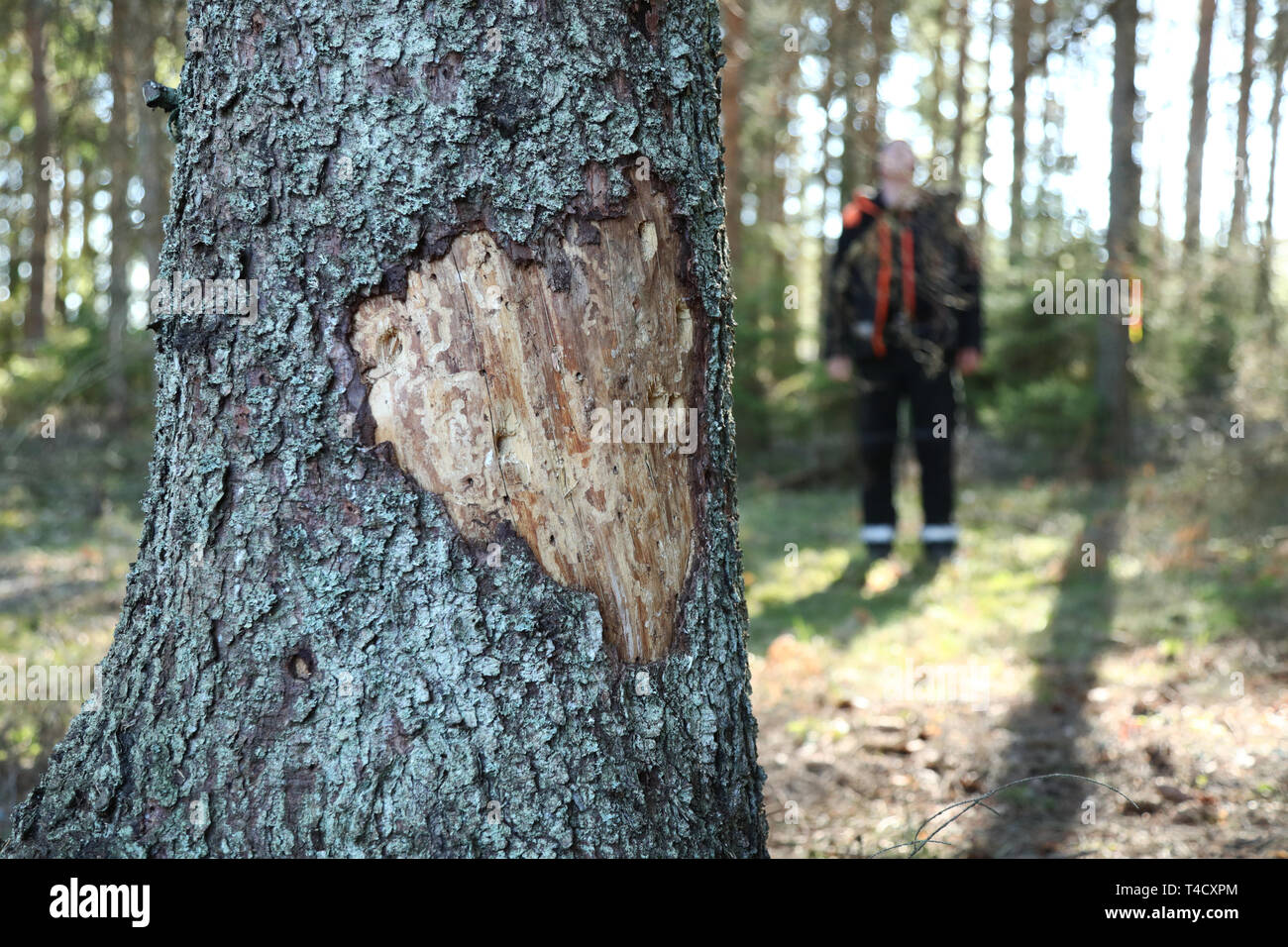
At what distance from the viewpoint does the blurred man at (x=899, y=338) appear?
5.79 meters

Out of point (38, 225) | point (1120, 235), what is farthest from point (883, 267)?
point (38, 225)

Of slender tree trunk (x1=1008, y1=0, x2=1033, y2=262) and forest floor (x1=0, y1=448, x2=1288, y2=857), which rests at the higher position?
slender tree trunk (x1=1008, y1=0, x2=1033, y2=262)

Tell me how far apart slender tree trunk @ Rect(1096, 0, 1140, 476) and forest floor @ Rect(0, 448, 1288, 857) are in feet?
5.44

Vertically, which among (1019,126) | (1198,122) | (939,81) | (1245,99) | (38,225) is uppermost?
(1198,122)

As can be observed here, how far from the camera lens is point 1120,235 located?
866cm

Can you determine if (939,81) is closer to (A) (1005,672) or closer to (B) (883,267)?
(B) (883,267)

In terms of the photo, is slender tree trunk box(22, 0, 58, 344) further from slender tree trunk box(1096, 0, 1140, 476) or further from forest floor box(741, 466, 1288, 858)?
slender tree trunk box(1096, 0, 1140, 476)

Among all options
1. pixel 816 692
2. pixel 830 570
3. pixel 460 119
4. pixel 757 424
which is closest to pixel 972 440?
pixel 757 424

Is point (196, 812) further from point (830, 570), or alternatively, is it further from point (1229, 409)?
point (1229, 409)

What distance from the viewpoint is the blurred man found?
579cm

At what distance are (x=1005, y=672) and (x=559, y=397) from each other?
3.24 metres

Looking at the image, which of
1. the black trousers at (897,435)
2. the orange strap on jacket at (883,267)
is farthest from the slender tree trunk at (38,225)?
the black trousers at (897,435)

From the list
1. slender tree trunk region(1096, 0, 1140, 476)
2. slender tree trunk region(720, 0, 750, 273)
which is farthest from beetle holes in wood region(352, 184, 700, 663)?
slender tree trunk region(1096, 0, 1140, 476)

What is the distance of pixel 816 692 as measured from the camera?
13.3 feet
